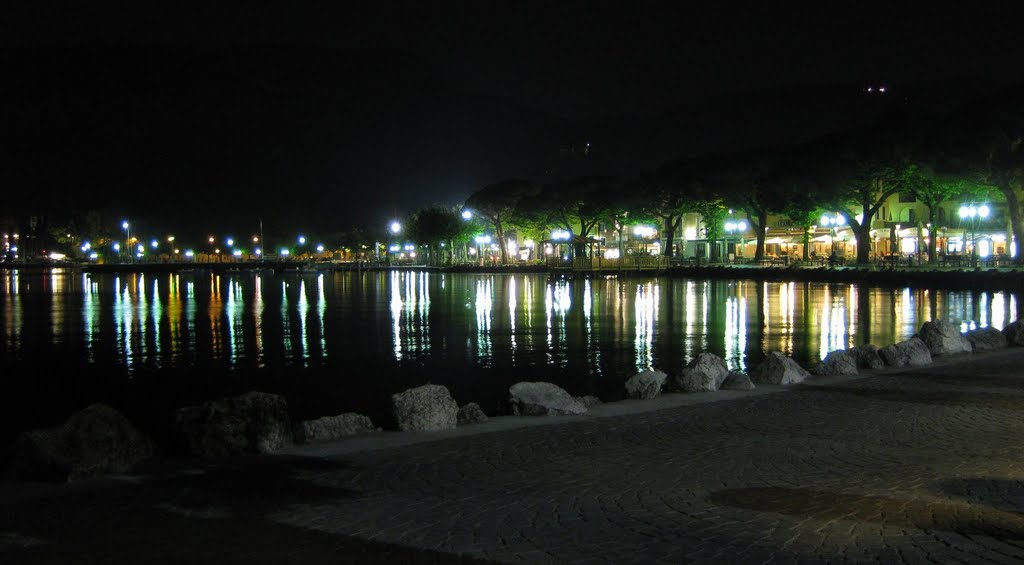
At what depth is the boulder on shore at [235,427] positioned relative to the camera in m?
8.99

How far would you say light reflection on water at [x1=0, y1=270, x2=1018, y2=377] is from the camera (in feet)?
66.9

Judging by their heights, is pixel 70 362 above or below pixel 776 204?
below

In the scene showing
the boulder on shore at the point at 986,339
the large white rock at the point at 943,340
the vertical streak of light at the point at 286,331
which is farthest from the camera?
the vertical streak of light at the point at 286,331

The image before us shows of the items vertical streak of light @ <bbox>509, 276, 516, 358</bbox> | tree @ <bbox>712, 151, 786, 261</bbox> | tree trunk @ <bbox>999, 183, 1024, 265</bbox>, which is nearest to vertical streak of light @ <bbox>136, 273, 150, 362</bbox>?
vertical streak of light @ <bbox>509, 276, 516, 358</bbox>

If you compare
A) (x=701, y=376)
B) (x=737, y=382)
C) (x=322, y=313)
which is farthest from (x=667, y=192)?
(x=701, y=376)

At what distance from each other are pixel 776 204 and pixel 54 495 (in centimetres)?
6847

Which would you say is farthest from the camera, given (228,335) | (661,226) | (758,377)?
(661,226)

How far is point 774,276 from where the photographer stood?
198 ft

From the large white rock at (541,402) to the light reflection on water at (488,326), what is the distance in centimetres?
607

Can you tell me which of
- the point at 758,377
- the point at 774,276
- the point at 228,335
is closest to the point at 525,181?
the point at 774,276

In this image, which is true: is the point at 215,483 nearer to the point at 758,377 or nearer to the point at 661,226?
the point at 758,377

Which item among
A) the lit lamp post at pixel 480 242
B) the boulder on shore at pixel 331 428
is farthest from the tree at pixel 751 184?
the boulder on shore at pixel 331 428

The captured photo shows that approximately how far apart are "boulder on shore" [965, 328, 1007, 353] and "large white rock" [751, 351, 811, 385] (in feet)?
18.7

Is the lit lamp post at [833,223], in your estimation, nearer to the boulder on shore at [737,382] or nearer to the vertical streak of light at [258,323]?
the vertical streak of light at [258,323]
